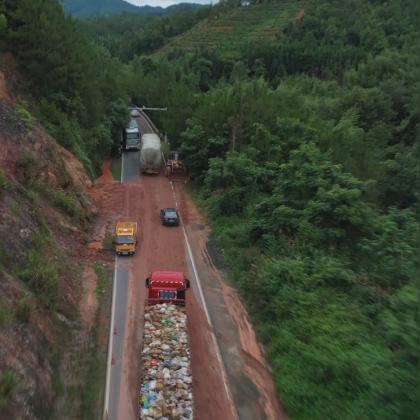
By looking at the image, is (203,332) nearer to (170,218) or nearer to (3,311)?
(3,311)

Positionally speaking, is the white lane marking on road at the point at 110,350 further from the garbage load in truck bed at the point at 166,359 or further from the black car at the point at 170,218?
the black car at the point at 170,218

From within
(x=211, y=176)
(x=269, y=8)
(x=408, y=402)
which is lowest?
(x=211, y=176)

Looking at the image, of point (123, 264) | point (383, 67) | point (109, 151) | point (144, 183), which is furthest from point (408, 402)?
point (383, 67)

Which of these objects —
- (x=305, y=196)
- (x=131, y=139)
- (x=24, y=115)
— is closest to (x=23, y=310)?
(x=305, y=196)

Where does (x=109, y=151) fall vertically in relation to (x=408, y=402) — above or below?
below

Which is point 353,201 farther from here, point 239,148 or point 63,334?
point 239,148

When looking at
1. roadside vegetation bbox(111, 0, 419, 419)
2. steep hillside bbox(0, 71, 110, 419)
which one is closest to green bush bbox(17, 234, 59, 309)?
steep hillside bbox(0, 71, 110, 419)
